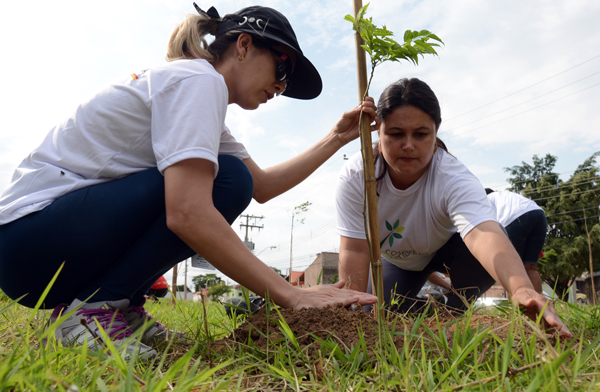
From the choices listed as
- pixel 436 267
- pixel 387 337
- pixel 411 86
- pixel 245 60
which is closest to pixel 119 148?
pixel 245 60

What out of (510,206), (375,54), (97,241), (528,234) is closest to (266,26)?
(375,54)

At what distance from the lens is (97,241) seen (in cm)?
163

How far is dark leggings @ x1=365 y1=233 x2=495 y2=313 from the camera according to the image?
300cm

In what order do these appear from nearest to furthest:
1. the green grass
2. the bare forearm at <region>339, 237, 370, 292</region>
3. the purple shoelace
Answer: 1. the green grass
2. the purple shoelace
3. the bare forearm at <region>339, 237, 370, 292</region>

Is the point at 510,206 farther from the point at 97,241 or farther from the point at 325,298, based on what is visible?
the point at 97,241

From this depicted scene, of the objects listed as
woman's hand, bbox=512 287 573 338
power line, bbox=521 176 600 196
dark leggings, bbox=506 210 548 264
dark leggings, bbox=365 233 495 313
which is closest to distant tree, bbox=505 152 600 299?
power line, bbox=521 176 600 196

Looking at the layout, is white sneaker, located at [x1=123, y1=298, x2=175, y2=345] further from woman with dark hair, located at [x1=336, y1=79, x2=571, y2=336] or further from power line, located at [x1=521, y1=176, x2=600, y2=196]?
power line, located at [x1=521, y1=176, x2=600, y2=196]

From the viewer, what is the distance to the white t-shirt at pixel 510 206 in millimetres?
4242

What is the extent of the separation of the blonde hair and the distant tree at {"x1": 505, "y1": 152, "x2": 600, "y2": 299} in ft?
89.5

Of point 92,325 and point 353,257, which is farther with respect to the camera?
point 353,257

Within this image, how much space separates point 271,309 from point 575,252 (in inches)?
1210

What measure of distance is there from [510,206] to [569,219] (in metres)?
30.4

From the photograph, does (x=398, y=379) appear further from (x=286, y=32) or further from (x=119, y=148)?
(x=286, y=32)

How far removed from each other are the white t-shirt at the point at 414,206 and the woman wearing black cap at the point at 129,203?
1.00m
